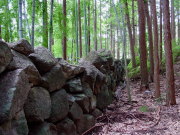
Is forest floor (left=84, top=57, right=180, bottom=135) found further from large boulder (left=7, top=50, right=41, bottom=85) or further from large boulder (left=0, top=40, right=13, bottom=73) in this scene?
large boulder (left=0, top=40, right=13, bottom=73)

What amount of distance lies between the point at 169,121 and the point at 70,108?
265 centimetres

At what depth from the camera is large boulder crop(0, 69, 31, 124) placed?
1.97 m

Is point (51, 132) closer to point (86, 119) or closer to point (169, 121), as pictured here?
point (86, 119)

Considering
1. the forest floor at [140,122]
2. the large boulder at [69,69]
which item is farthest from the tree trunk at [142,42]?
the large boulder at [69,69]

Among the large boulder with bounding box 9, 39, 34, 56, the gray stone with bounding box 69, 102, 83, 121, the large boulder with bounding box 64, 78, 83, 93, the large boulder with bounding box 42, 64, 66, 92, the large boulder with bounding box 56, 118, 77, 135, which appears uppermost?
the large boulder with bounding box 9, 39, 34, 56

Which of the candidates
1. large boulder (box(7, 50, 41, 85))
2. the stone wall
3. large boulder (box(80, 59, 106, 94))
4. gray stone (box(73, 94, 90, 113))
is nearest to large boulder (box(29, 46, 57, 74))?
the stone wall

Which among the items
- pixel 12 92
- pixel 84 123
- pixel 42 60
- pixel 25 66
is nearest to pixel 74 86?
pixel 84 123

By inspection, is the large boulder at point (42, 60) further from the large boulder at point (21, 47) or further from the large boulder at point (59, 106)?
the large boulder at point (59, 106)

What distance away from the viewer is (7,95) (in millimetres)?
2051

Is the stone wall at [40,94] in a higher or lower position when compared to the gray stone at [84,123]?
higher

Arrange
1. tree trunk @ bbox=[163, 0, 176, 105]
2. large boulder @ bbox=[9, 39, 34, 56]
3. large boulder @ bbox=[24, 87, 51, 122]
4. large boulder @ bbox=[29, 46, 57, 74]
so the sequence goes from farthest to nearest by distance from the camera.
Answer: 1. tree trunk @ bbox=[163, 0, 176, 105]
2. large boulder @ bbox=[29, 46, 57, 74]
3. large boulder @ bbox=[9, 39, 34, 56]
4. large boulder @ bbox=[24, 87, 51, 122]

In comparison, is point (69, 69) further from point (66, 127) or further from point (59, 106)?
point (66, 127)

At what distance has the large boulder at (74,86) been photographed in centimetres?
397

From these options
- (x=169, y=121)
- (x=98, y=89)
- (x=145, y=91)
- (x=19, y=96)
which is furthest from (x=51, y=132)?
(x=145, y=91)
